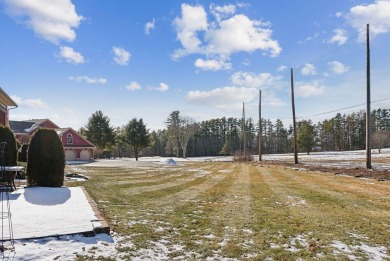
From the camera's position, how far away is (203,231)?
584 cm

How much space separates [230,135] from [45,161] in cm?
8435

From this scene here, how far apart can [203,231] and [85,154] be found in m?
45.5

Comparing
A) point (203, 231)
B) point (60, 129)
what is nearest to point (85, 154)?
point (60, 129)

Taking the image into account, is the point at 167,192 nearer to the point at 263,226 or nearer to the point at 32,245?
the point at 263,226

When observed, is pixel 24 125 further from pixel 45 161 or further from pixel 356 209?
pixel 356 209

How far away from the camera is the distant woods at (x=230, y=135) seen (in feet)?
195

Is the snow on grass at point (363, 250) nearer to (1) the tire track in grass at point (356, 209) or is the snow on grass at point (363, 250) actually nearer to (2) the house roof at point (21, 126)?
(1) the tire track in grass at point (356, 209)

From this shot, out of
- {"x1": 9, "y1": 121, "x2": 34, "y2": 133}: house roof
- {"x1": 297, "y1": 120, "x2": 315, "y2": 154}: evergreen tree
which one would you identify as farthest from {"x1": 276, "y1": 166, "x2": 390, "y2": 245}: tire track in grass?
{"x1": 297, "y1": 120, "x2": 315, "y2": 154}: evergreen tree

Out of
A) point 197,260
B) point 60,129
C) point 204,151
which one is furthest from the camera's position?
point 204,151

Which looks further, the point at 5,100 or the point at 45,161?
the point at 5,100

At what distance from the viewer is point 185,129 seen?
74375 millimetres

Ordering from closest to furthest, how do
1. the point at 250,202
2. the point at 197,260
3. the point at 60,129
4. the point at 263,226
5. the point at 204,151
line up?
the point at 197,260, the point at 263,226, the point at 250,202, the point at 60,129, the point at 204,151

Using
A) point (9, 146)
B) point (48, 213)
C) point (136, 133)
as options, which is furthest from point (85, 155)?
point (48, 213)

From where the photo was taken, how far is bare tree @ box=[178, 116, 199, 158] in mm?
73081
